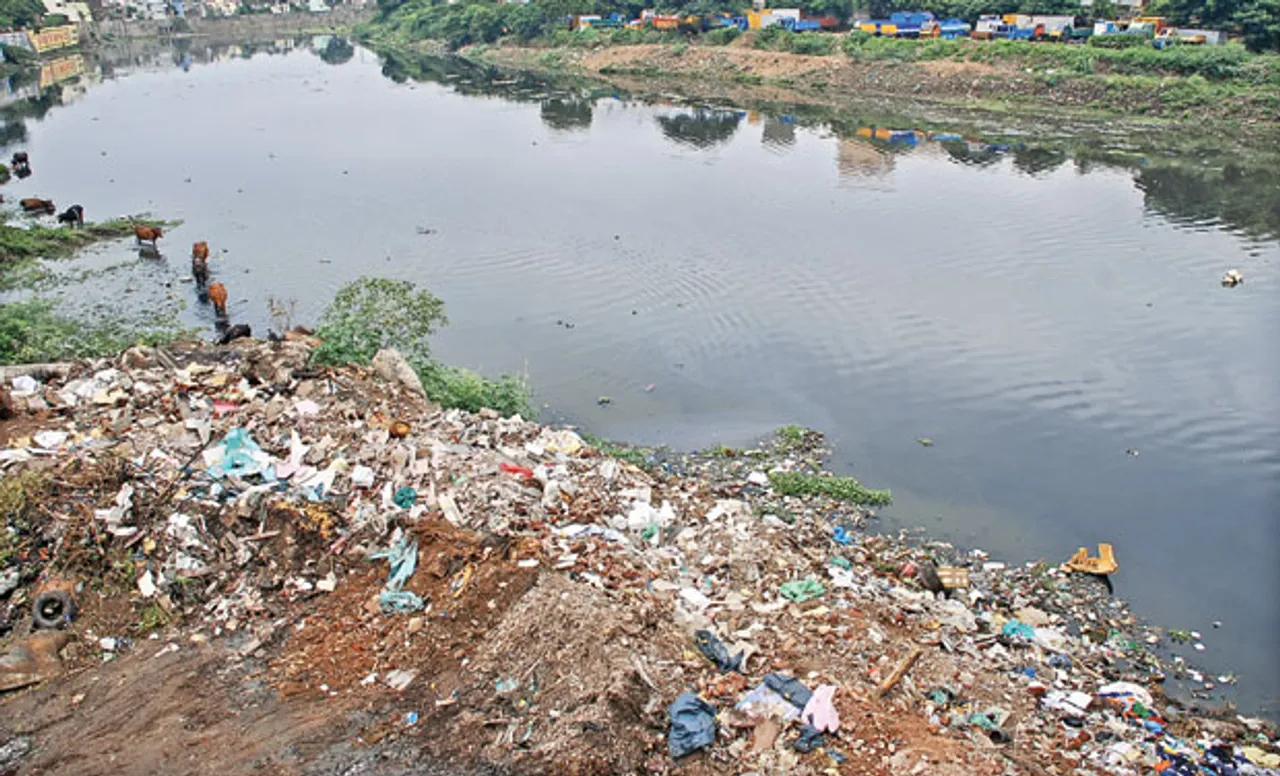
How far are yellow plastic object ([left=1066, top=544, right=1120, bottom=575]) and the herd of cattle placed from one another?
12125 mm

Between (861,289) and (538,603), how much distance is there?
1329 centimetres

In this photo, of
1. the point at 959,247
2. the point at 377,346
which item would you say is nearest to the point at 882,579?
the point at 377,346

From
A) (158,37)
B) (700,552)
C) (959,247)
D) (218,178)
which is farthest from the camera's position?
(158,37)

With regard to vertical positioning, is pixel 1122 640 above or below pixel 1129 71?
below

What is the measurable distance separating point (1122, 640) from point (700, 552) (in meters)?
4.34

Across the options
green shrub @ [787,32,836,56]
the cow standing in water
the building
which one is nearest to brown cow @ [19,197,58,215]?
the cow standing in water

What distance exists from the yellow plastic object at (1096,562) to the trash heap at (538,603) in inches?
7.1

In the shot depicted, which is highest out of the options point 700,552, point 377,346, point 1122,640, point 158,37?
point 158,37

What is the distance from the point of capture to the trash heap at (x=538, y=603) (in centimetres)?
657

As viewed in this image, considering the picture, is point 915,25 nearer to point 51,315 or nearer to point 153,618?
point 51,315

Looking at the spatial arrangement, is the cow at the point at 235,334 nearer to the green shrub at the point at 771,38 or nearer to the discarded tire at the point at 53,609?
the discarded tire at the point at 53,609

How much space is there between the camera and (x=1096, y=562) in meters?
10.3

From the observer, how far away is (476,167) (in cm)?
3027

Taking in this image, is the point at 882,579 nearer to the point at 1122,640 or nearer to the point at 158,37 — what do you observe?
the point at 1122,640
